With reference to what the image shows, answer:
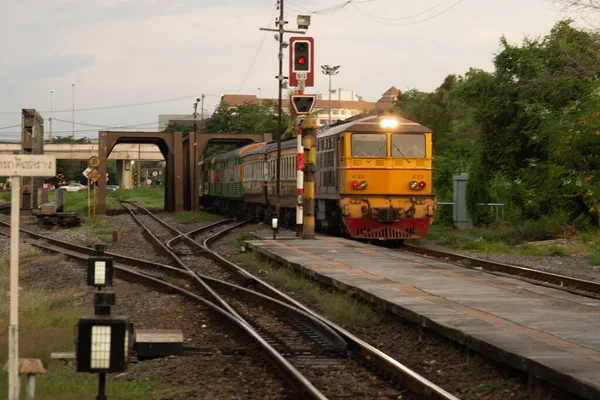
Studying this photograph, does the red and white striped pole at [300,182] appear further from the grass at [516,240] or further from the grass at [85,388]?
the grass at [85,388]

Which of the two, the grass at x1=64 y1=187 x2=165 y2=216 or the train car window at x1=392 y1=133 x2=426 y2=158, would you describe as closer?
the train car window at x1=392 y1=133 x2=426 y2=158

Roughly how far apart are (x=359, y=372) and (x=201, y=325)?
3518 millimetres

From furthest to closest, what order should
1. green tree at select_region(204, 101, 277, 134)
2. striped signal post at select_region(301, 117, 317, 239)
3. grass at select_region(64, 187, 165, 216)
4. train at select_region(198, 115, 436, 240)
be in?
green tree at select_region(204, 101, 277, 134), grass at select_region(64, 187, 165, 216), train at select_region(198, 115, 436, 240), striped signal post at select_region(301, 117, 317, 239)

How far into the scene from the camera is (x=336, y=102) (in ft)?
628

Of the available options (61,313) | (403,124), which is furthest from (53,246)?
(61,313)

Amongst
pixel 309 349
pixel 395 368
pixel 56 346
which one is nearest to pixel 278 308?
pixel 309 349

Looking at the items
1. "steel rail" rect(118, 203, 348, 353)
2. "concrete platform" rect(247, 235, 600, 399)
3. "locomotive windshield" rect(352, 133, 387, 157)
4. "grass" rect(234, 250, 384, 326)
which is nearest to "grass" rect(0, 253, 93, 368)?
"steel rail" rect(118, 203, 348, 353)

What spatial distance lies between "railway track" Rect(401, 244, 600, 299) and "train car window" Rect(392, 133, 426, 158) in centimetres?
389

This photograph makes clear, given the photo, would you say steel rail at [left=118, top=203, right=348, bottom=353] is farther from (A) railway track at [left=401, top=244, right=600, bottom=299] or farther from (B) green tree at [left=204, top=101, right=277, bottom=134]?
(B) green tree at [left=204, top=101, right=277, bottom=134]

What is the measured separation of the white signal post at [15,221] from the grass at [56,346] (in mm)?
842

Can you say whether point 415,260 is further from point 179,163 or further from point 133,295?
point 179,163

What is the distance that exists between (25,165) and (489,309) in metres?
6.03

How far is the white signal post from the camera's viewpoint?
6.30 m

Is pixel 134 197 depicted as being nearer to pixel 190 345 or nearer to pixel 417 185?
pixel 417 185
